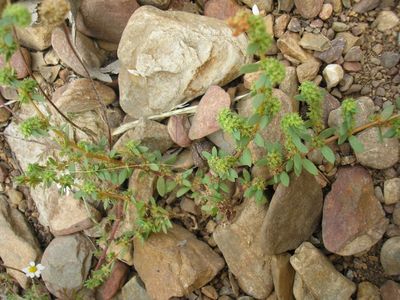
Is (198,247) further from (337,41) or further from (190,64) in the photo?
(337,41)

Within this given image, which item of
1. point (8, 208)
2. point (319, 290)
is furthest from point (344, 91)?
point (8, 208)

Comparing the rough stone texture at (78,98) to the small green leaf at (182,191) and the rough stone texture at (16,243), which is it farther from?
the rough stone texture at (16,243)

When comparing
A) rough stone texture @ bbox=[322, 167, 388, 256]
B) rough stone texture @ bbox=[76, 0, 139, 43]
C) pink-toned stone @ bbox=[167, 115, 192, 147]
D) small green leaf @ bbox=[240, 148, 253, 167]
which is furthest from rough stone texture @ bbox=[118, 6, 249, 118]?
rough stone texture @ bbox=[322, 167, 388, 256]

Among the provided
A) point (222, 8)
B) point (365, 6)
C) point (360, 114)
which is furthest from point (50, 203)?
point (365, 6)

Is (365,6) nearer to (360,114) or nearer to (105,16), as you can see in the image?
(360,114)

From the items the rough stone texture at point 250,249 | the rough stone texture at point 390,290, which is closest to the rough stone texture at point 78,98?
the rough stone texture at point 250,249

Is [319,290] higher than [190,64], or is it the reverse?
[190,64]
